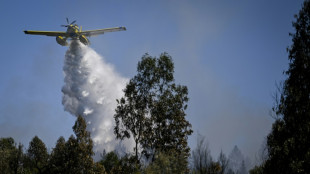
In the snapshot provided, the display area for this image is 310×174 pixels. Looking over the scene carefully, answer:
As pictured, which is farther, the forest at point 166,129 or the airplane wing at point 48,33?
the airplane wing at point 48,33

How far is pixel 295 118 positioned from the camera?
22.6m

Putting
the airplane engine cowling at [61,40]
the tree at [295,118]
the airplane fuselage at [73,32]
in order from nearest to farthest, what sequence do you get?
the tree at [295,118] < the airplane engine cowling at [61,40] < the airplane fuselage at [73,32]

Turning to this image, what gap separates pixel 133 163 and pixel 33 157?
33.5m

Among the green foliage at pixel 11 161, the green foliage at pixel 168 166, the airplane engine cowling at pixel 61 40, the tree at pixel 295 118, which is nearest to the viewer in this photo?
the tree at pixel 295 118

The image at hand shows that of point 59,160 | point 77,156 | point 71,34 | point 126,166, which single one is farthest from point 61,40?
point 126,166

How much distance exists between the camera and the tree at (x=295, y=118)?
68.6ft

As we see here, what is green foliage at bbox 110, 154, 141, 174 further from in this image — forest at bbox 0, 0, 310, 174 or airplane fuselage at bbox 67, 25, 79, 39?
airplane fuselage at bbox 67, 25, 79, 39

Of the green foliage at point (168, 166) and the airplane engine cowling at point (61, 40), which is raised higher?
the airplane engine cowling at point (61, 40)

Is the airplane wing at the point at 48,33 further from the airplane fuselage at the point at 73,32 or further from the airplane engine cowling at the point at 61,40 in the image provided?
the airplane engine cowling at the point at 61,40

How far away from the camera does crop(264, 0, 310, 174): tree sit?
824 inches

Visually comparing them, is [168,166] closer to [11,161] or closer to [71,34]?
[11,161]

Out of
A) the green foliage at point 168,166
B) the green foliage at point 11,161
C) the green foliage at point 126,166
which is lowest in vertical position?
the green foliage at point 168,166

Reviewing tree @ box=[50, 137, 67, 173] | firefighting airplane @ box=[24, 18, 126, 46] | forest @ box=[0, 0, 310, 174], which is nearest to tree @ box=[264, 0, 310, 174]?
forest @ box=[0, 0, 310, 174]

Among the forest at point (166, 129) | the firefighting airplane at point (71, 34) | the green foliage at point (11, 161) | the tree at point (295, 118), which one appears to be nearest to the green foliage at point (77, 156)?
the forest at point (166, 129)
